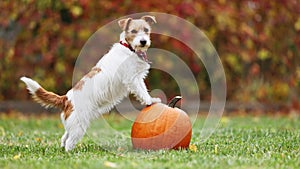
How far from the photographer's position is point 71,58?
12.1 metres

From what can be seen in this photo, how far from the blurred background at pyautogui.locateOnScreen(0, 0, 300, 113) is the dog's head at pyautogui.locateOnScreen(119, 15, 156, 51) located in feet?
19.1

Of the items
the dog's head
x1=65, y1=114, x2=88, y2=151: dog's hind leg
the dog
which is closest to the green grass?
x1=65, y1=114, x2=88, y2=151: dog's hind leg

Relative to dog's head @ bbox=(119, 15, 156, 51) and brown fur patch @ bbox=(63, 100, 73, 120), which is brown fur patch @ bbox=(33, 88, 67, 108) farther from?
dog's head @ bbox=(119, 15, 156, 51)

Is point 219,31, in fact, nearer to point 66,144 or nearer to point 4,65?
point 4,65

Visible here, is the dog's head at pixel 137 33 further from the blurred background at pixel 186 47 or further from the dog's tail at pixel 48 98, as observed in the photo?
the blurred background at pixel 186 47

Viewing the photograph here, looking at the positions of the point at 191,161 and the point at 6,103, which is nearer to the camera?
the point at 191,161

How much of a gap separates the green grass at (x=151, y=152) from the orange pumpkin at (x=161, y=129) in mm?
163

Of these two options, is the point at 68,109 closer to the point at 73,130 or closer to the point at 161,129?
the point at 73,130

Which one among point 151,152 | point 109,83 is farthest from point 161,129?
point 109,83

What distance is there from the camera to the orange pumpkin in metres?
5.39

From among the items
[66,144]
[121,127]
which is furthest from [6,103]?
[66,144]

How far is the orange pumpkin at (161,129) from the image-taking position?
5.39 meters

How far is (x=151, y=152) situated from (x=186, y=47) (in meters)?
6.94

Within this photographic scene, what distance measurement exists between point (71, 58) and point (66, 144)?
6.76 meters
